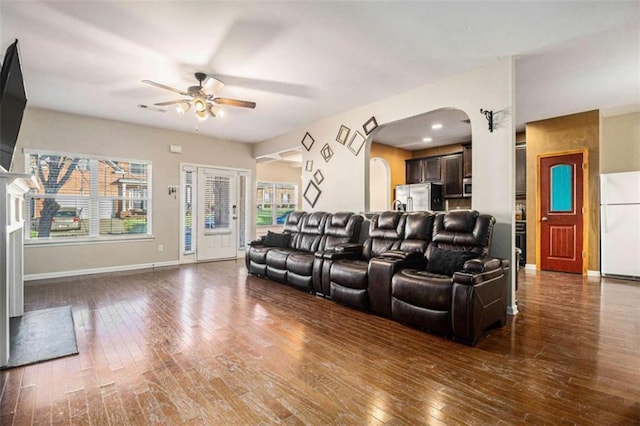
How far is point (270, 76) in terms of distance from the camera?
3.74m

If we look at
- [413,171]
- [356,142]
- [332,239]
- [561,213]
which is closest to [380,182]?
[413,171]

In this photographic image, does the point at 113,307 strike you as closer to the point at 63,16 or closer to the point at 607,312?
the point at 63,16

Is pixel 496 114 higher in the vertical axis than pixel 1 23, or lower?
lower

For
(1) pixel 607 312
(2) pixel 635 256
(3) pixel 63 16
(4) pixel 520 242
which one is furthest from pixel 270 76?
(2) pixel 635 256

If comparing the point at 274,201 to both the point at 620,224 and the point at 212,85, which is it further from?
the point at 620,224

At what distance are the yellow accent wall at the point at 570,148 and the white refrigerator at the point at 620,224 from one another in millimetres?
103

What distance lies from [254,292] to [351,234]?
5.11 feet

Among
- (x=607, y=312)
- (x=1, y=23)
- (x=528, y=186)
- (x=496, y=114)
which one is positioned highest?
(x=1, y=23)

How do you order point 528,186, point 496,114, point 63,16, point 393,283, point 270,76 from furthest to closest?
point 528,186
point 270,76
point 496,114
point 393,283
point 63,16

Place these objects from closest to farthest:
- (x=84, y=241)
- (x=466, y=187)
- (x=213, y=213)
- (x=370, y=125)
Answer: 1. (x=370, y=125)
2. (x=84, y=241)
3. (x=213, y=213)
4. (x=466, y=187)

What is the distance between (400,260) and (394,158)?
5.21 m

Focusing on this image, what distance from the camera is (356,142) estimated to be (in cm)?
495

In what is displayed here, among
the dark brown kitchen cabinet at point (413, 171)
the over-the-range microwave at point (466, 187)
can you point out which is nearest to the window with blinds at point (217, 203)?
the dark brown kitchen cabinet at point (413, 171)

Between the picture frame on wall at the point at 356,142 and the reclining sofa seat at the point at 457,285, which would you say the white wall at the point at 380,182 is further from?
the reclining sofa seat at the point at 457,285
